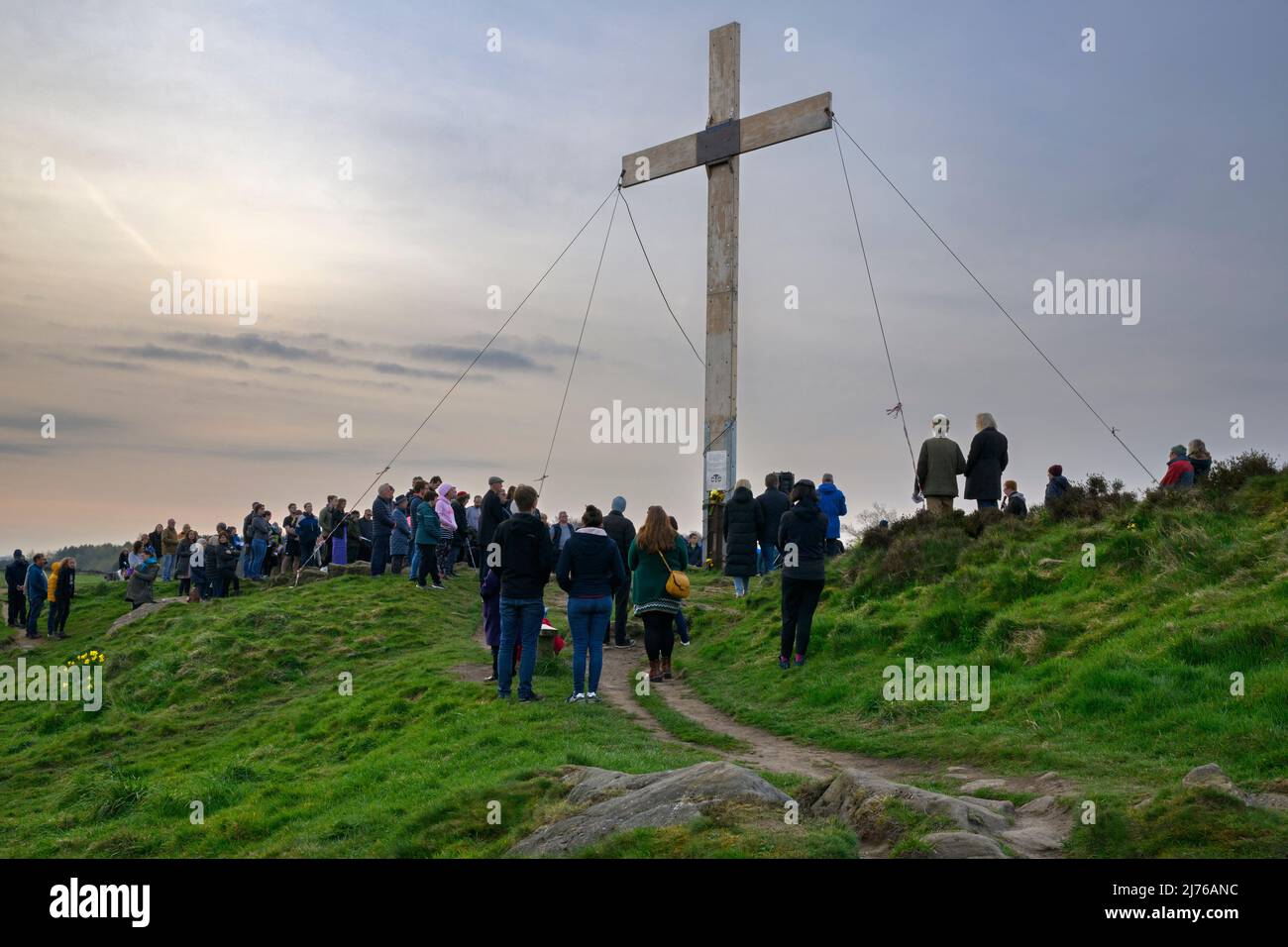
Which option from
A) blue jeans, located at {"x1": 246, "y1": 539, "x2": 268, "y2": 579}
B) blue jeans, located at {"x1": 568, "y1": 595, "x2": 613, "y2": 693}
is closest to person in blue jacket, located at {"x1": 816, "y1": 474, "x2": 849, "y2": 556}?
blue jeans, located at {"x1": 568, "y1": 595, "x2": 613, "y2": 693}

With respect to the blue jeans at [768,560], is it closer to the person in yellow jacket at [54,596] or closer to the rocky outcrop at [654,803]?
the rocky outcrop at [654,803]

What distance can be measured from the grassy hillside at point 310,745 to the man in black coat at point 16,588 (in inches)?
203

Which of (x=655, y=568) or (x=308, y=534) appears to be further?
(x=308, y=534)

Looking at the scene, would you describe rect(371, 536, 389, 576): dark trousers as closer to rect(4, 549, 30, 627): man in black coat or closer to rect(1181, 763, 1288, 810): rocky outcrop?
rect(4, 549, 30, 627): man in black coat

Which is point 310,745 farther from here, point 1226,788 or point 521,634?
point 1226,788

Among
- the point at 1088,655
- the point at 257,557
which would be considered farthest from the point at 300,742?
the point at 257,557

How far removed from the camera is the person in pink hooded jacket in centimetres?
2580

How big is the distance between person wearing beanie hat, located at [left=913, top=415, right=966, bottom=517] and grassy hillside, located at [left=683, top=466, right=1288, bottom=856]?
66 centimetres

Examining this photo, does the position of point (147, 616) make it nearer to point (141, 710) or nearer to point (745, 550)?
point (141, 710)

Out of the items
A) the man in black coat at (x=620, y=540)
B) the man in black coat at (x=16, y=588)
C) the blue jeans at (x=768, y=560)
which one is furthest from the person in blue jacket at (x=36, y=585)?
the blue jeans at (x=768, y=560)

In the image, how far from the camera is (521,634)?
13.8 m

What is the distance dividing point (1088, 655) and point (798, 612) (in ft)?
14.1
